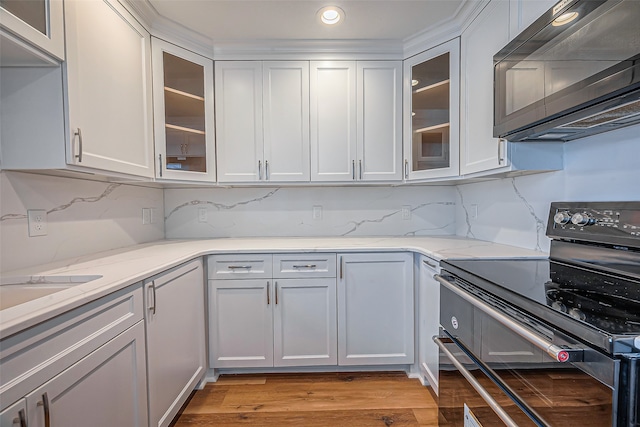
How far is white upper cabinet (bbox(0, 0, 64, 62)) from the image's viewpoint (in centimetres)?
99

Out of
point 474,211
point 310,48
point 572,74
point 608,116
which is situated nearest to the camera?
point 572,74

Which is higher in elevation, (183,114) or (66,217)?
(183,114)

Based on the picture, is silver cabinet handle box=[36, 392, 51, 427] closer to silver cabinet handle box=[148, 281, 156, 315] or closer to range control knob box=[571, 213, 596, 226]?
silver cabinet handle box=[148, 281, 156, 315]

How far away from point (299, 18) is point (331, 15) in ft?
0.66

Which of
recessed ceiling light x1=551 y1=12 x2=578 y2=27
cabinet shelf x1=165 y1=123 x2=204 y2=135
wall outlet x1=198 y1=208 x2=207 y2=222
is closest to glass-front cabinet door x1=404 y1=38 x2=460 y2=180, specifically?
recessed ceiling light x1=551 y1=12 x2=578 y2=27

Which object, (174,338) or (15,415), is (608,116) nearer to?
(15,415)

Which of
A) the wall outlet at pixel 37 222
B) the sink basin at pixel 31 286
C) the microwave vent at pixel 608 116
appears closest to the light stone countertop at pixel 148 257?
the sink basin at pixel 31 286

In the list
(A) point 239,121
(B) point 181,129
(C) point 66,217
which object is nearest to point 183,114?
(B) point 181,129


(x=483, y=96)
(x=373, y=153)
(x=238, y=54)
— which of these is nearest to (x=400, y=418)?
(x=373, y=153)

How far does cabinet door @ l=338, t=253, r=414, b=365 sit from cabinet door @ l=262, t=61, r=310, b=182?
0.78m

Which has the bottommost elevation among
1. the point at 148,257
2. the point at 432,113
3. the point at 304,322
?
the point at 304,322

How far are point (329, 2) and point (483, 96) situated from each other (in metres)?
1.02

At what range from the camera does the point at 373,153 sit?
2223mm

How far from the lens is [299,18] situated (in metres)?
1.89
